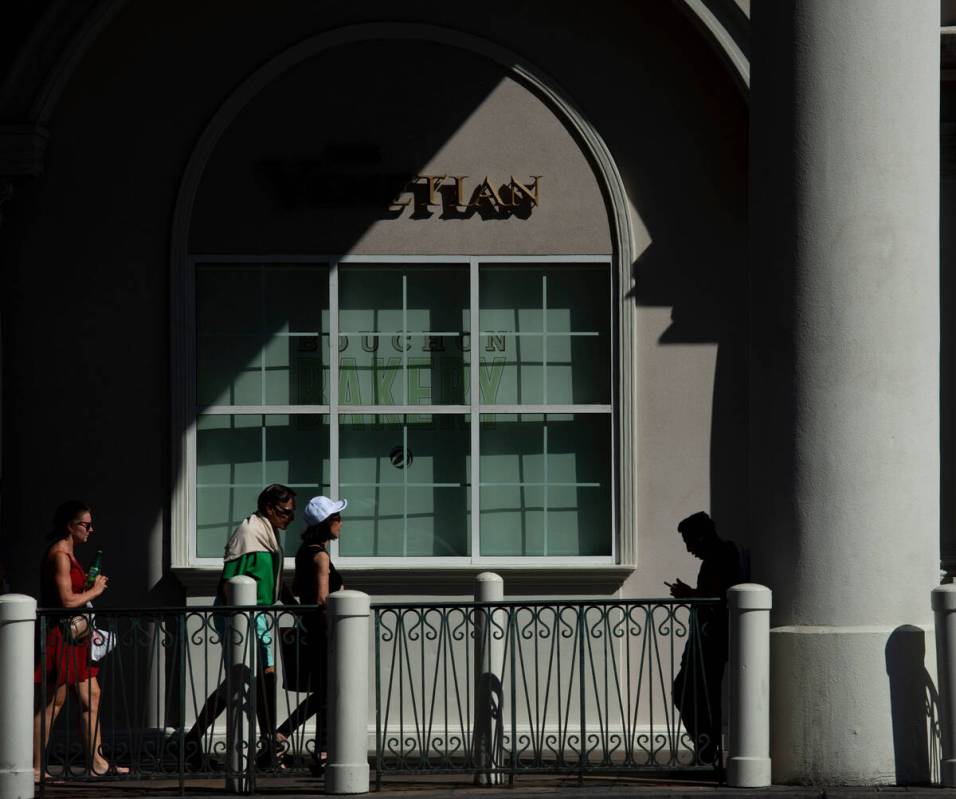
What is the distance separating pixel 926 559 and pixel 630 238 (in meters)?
3.76

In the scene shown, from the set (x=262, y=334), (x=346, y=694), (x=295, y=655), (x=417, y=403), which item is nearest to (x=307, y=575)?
(x=295, y=655)

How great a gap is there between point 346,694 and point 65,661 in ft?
5.44

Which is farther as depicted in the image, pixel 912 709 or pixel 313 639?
pixel 313 639

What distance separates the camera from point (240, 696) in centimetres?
1035

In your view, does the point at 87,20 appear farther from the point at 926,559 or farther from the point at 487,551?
the point at 926,559

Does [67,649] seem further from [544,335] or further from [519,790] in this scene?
[544,335]

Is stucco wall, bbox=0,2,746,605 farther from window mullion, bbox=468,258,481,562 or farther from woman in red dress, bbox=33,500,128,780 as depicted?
woman in red dress, bbox=33,500,128,780

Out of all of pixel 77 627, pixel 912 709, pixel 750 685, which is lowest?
pixel 912 709

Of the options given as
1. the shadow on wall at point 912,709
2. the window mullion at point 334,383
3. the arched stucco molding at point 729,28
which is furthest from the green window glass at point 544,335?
the shadow on wall at point 912,709

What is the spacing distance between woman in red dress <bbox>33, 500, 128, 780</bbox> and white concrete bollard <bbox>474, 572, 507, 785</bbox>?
2006 mm

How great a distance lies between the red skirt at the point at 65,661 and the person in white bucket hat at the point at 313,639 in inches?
44.4

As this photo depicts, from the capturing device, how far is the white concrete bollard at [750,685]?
9992mm

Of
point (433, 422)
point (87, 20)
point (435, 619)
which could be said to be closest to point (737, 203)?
point (433, 422)

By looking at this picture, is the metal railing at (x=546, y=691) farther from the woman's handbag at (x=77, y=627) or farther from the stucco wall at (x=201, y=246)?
the stucco wall at (x=201, y=246)
